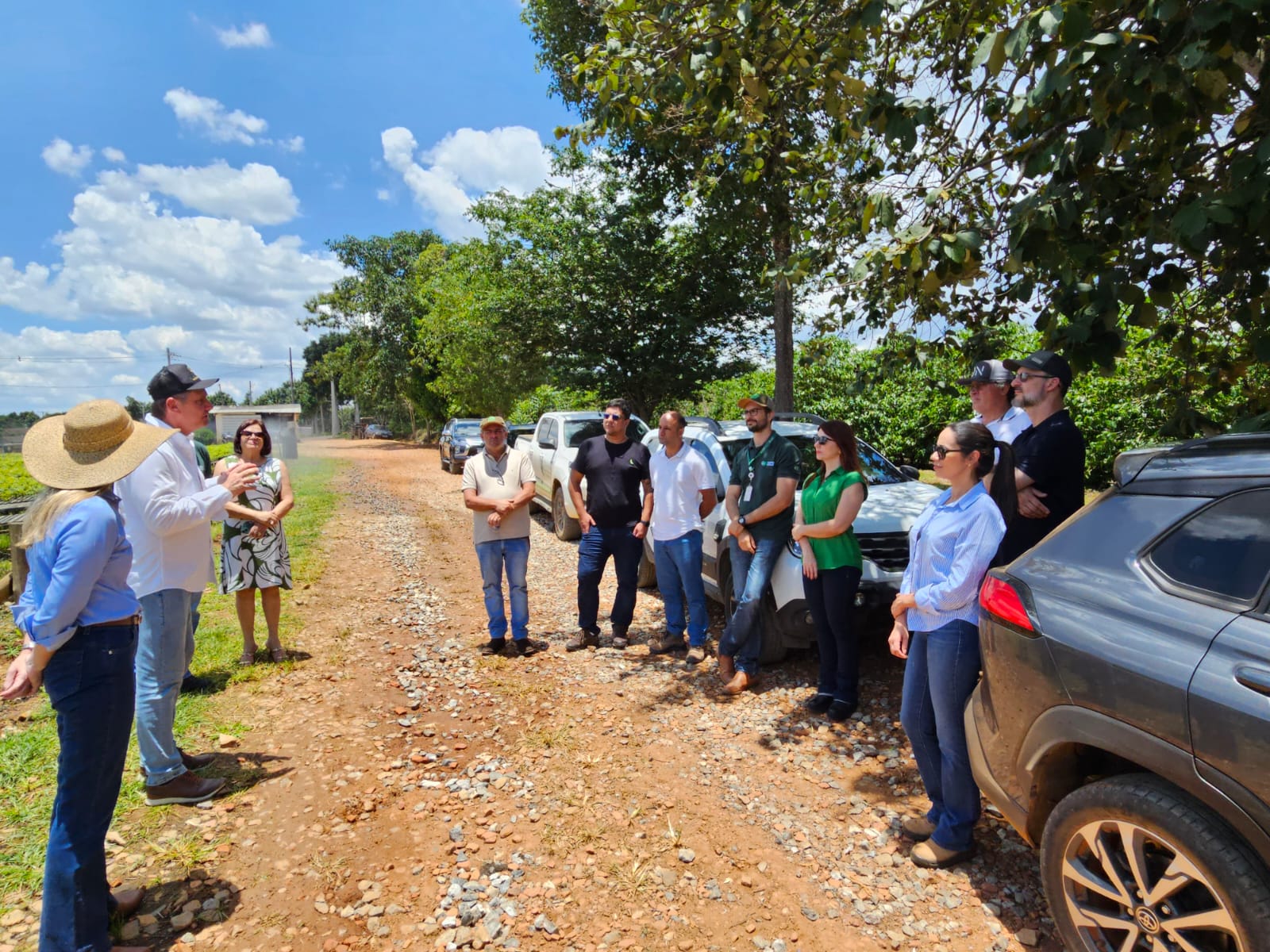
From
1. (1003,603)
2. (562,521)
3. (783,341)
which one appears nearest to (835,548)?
(1003,603)

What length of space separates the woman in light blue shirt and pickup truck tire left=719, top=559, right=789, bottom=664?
71.8 inches

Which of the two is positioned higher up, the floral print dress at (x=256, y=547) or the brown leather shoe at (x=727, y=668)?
the floral print dress at (x=256, y=547)

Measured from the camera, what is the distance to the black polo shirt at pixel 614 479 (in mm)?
5832

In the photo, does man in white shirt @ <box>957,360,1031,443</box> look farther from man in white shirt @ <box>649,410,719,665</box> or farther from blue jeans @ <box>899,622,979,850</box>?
man in white shirt @ <box>649,410,719,665</box>

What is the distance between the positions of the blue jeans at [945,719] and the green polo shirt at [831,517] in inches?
46.4

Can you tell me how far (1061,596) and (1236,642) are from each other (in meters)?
0.52

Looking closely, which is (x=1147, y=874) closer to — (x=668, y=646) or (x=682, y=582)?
(x=682, y=582)

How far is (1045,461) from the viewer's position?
12.1ft

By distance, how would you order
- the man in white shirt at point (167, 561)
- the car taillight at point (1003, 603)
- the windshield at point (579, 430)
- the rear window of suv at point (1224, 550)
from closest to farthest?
the rear window of suv at point (1224, 550) < the car taillight at point (1003, 603) < the man in white shirt at point (167, 561) < the windshield at point (579, 430)

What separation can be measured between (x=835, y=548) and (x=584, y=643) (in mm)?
2474

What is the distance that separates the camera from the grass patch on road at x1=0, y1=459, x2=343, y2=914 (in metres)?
3.23

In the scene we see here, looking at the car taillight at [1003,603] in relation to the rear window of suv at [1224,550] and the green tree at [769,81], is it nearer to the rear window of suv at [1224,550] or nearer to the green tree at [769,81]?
the rear window of suv at [1224,550]

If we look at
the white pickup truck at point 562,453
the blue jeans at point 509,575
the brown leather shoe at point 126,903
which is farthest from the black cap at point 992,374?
the white pickup truck at point 562,453

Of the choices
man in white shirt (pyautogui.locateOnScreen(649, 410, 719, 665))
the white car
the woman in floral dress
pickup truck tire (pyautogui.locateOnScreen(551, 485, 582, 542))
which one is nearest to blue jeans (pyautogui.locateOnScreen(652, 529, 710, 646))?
man in white shirt (pyautogui.locateOnScreen(649, 410, 719, 665))
